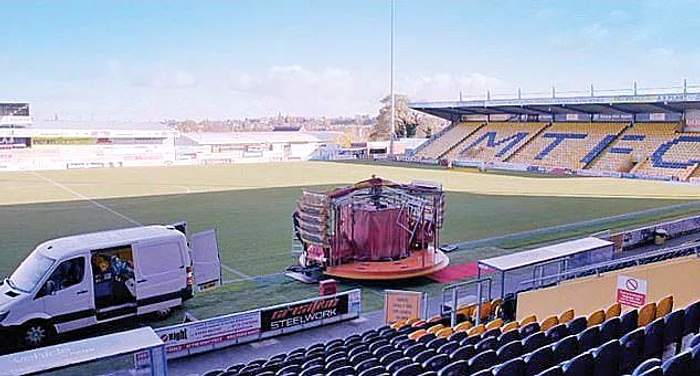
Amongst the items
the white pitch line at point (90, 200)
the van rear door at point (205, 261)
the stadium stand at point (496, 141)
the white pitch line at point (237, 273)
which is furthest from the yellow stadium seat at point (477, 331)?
the stadium stand at point (496, 141)

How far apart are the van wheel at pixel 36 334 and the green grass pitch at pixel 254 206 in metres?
3.07

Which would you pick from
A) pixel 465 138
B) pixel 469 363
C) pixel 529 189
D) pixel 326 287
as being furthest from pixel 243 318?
pixel 465 138

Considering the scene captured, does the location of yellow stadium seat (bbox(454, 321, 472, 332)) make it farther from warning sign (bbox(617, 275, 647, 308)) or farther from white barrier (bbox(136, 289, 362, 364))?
white barrier (bbox(136, 289, 362, 364))

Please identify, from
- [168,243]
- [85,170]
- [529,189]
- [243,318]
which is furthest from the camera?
[85,170]

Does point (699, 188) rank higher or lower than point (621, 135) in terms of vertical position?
lower

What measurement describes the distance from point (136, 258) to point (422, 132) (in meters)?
84.9

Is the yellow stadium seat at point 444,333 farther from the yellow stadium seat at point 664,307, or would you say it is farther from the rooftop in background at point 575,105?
the rooftop in background at point 575,105

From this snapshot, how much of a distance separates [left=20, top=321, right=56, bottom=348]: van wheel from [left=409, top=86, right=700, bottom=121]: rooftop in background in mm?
42549

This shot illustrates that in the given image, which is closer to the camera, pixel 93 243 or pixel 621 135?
pixel 93 243

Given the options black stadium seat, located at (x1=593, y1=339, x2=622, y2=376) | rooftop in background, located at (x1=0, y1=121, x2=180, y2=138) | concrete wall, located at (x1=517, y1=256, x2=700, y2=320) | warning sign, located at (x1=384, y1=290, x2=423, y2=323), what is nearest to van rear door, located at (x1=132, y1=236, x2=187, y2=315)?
warning sign, located at (x1=384, y1=290, x2=423, y2=323)

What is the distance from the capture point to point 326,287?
12812 mm

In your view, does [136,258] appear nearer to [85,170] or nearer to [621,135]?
[85,170]

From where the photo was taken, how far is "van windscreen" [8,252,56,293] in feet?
35.2

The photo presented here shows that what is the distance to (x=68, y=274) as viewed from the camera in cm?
1096
